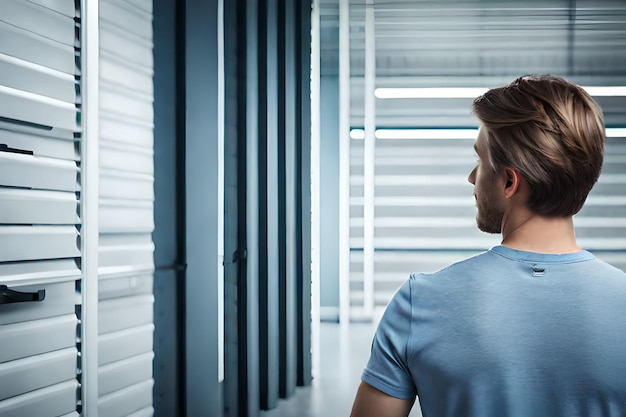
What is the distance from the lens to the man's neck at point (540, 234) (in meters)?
0.76

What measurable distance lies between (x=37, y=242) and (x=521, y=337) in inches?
38.8

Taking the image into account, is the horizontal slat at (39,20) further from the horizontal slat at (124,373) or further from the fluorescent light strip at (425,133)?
the fluorescent light strip at (425,133)

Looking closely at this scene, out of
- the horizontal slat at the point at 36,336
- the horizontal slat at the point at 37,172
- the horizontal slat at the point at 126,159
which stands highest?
the horizontal slat at the point at 126,159

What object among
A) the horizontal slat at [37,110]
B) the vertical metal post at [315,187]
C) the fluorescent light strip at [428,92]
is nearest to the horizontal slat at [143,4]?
the horizontal slat at [37,110]

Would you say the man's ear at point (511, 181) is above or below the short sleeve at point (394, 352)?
above

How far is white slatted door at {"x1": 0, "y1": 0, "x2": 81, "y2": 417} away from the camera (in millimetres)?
1202

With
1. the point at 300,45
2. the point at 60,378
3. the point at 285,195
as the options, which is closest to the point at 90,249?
the point at 60,378

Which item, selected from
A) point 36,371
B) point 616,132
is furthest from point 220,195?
point 616,132

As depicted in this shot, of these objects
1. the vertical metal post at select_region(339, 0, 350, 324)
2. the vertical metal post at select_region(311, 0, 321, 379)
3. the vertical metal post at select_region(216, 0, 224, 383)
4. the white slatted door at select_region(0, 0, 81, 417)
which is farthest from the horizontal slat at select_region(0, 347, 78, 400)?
the vertical metal post at select_region(339, 0, 350, 324)

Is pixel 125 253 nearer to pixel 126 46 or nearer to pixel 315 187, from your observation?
pixel 126 46

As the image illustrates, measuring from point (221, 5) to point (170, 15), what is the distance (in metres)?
0.36

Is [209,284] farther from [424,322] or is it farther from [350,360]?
[350,360]

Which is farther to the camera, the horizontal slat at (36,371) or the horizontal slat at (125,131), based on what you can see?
the horizontal slat at (125,131)

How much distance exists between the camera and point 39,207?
1.28 m
